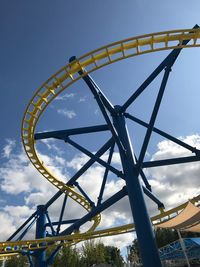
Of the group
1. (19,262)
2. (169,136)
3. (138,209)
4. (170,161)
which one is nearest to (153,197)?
(170,161)

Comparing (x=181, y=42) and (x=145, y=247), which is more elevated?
(x=181, y=42)

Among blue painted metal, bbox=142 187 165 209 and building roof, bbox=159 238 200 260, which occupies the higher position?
blue painted metal, bbox=142 187 165 209

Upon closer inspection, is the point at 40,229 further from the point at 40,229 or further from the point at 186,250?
the point at 186,250

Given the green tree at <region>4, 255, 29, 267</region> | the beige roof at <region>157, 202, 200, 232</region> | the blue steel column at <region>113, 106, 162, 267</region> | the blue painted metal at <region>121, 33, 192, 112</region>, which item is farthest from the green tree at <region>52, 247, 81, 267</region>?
the blue painted metal at <region>121, 33, 192, 112</region>

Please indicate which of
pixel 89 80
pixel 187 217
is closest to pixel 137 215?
pixel 187 217

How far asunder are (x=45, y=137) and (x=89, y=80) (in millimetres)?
3190

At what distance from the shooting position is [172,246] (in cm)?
1931

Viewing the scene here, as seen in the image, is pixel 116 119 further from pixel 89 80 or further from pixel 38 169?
pixel 38 169

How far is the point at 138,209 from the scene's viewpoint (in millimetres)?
6797

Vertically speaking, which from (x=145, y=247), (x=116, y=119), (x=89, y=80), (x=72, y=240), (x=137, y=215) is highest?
(x=89, y=80)

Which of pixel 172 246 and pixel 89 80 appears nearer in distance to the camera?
pixel 89 80

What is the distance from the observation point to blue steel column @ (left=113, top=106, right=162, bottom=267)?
6.30m

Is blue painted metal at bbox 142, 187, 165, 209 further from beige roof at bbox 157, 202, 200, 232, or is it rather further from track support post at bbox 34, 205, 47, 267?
track support post at bbox 34, 205, 47, 267

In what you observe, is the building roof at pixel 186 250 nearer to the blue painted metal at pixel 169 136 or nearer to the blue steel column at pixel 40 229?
the blue steel column at pixel 40 229
